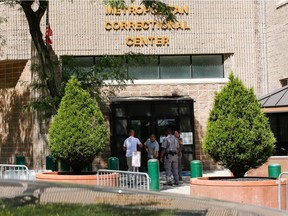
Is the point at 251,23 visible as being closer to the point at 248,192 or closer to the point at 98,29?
the point at 98,29

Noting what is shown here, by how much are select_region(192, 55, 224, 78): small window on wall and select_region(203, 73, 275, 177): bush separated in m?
12.4

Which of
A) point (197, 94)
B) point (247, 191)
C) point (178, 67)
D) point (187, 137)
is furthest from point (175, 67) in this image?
point (247, 191)

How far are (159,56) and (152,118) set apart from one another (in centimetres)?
277

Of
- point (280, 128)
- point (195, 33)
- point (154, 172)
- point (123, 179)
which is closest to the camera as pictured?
point (123, 179)

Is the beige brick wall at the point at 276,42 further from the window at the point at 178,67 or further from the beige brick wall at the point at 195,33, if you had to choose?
the window at the point at 178,67

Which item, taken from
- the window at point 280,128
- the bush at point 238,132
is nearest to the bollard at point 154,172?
the bush at point 238,132

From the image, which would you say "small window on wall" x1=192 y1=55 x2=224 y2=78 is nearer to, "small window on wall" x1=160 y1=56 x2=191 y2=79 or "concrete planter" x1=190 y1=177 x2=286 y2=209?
"small window on wall" x1=160 y1=56 x2=191 y2=79

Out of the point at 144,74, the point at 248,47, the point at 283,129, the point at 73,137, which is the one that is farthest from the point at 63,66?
the point at 248,47

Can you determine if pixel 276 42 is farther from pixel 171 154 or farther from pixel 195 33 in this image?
pixel 171 154

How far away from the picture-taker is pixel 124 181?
12906 mm

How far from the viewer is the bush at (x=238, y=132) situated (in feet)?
35.3

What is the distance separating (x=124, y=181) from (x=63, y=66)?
223 inches

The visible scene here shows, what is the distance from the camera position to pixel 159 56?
23609 mm

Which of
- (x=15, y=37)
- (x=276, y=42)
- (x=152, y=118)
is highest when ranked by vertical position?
(x=15, y=37)
